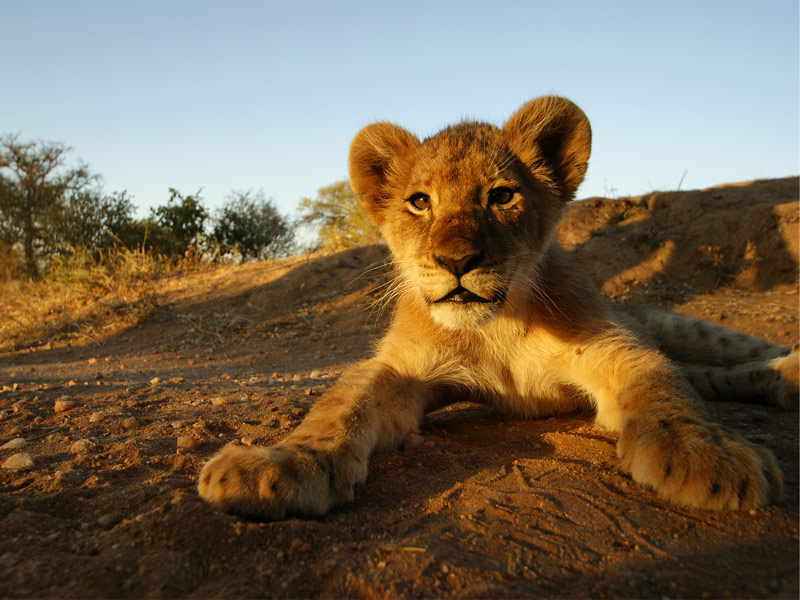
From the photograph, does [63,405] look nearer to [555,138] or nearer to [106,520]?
[106,520]

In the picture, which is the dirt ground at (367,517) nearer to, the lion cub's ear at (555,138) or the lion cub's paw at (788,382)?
the lion cub's paw at (788,382)

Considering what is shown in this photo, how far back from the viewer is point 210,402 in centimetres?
402

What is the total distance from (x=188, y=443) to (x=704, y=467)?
227 cm

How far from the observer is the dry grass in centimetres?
1018

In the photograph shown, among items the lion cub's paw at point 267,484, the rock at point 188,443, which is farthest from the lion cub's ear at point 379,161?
the lion cub's paw at point 267,484

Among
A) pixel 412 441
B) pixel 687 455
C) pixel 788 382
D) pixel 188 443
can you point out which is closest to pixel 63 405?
pixel 188 443

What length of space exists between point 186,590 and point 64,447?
1.71 m

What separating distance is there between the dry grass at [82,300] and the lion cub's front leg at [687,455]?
940 cm

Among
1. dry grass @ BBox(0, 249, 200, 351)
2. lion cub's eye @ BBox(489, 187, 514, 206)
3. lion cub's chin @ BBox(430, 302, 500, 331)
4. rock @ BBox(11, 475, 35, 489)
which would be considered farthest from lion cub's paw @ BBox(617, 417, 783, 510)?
dry grass @ BBox(0, 249, 200, 351)

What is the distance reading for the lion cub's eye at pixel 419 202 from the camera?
3570mm

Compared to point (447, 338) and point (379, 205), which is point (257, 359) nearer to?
point (379, 205)

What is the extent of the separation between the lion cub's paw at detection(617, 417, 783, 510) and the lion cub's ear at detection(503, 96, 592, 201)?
200 cm

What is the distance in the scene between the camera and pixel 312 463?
2156mm

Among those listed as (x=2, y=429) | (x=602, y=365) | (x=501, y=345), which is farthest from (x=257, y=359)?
(x=602, y=365)
